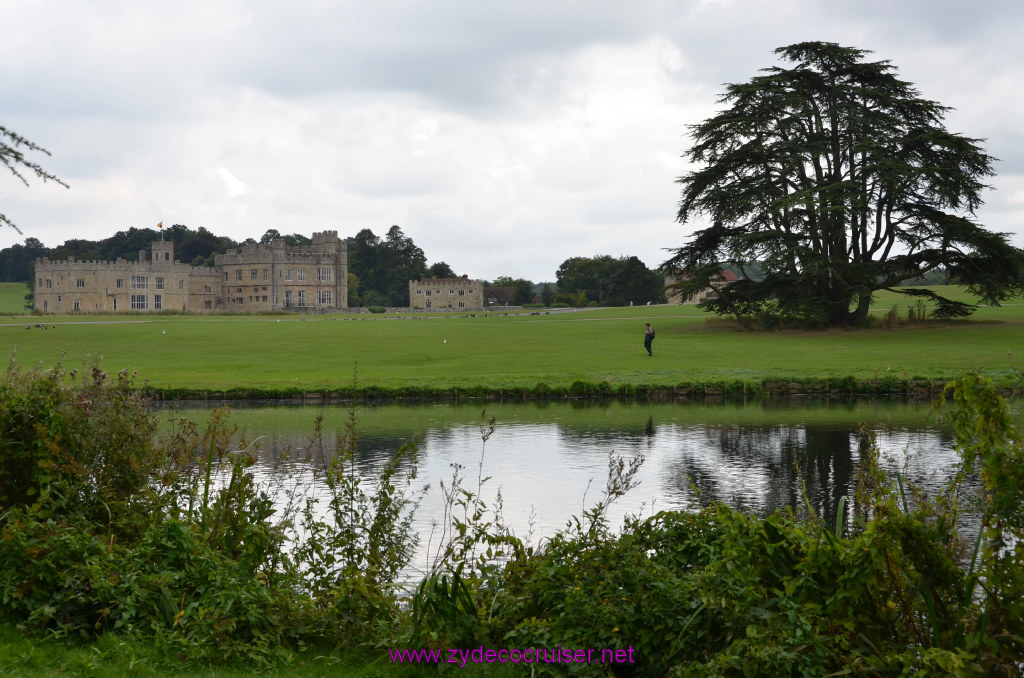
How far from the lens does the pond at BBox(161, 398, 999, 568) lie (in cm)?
1098

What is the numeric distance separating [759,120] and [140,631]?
136 ft

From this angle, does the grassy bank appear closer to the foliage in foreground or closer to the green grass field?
the green grass field

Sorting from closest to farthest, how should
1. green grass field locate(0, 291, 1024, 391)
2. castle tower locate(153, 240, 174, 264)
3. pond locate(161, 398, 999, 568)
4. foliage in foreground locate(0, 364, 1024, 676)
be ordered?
foliage in foreground locate(0, 364, 1024, 676), pond locate(161, 398, 999, 568), green grass field locate(0, 291, 1024, 391), castle tower locate(153, 240, 174, 264)

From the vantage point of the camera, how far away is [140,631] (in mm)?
5406

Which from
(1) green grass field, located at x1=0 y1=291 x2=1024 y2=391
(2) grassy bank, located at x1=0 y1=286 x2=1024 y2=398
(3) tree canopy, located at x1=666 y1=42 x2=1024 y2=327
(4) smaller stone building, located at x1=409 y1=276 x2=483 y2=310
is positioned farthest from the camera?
(4) smaller stone building, located at x1=409 y1=276 x2=483 y2=310

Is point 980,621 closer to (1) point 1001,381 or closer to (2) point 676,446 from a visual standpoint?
(2) point 676,446

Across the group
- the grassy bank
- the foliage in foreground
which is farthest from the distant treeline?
the foliage in foreground

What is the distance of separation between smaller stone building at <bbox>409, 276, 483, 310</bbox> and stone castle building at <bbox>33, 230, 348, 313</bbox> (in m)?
14.0

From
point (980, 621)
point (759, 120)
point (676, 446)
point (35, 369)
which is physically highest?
point (759, 120)

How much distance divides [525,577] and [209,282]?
103613mm

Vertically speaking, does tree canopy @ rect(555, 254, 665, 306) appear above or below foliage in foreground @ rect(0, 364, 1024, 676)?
above

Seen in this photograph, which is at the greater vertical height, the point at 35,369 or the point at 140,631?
the point at 35,369

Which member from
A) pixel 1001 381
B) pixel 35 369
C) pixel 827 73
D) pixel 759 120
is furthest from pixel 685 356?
pixel 35 369

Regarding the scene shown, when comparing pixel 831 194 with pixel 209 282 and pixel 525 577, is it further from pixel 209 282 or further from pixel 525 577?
pixel 209 282
